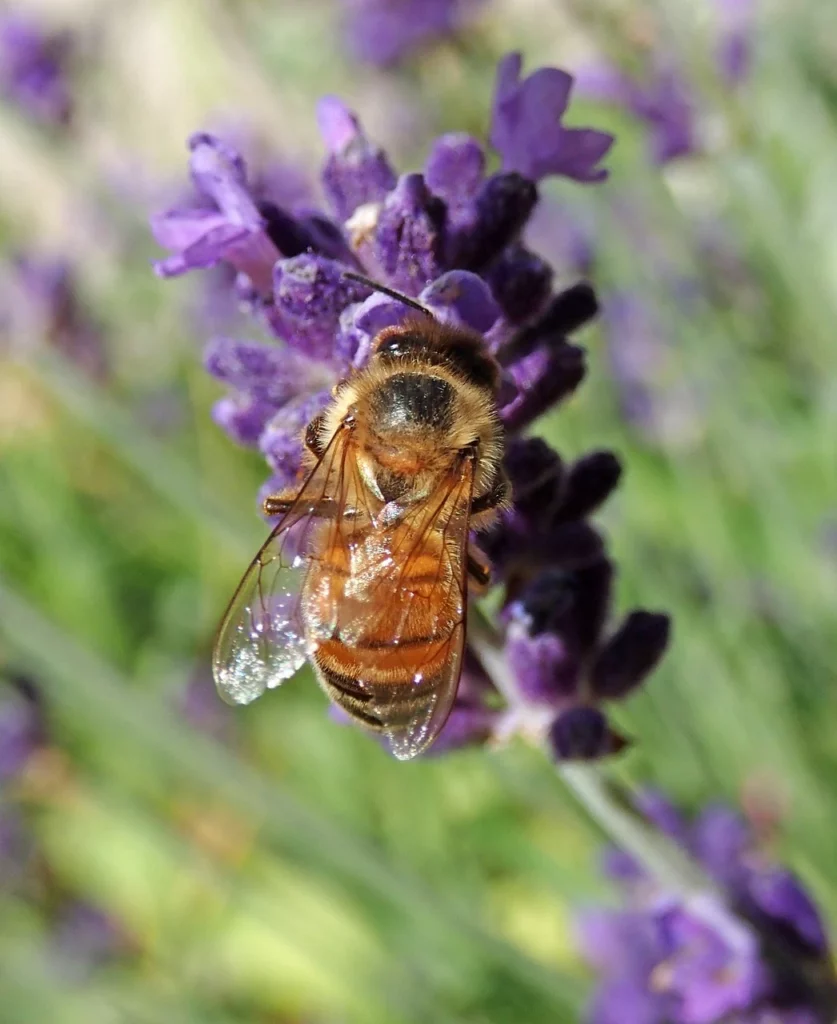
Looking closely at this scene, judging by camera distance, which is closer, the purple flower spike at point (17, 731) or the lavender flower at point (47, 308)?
the lavender flower at point (47, 308)

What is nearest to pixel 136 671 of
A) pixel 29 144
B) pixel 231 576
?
pixel 231 576

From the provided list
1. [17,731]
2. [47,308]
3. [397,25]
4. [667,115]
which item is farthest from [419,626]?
[17,731]

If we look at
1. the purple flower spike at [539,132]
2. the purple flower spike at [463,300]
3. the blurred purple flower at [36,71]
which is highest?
the blurred purple flower at [36,71]

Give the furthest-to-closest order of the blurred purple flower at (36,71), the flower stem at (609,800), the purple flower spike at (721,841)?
the blurred purple flower at (36,71)
the purple flower spike at (721,841)
the flower stem at (609,800)

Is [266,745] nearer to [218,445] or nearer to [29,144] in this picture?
[218,445]

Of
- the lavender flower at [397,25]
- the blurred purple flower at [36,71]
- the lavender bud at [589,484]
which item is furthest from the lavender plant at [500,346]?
the lavender flower at [397,25]

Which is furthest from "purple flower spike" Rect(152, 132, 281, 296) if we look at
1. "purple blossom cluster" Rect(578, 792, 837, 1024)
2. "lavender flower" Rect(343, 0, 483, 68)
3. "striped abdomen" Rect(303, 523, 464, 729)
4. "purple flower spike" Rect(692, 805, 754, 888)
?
"lavender flower" Rect(343, 0, 483, 68)

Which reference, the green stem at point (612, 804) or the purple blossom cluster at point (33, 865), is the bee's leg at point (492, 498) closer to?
the green stem at point (612, 804)
